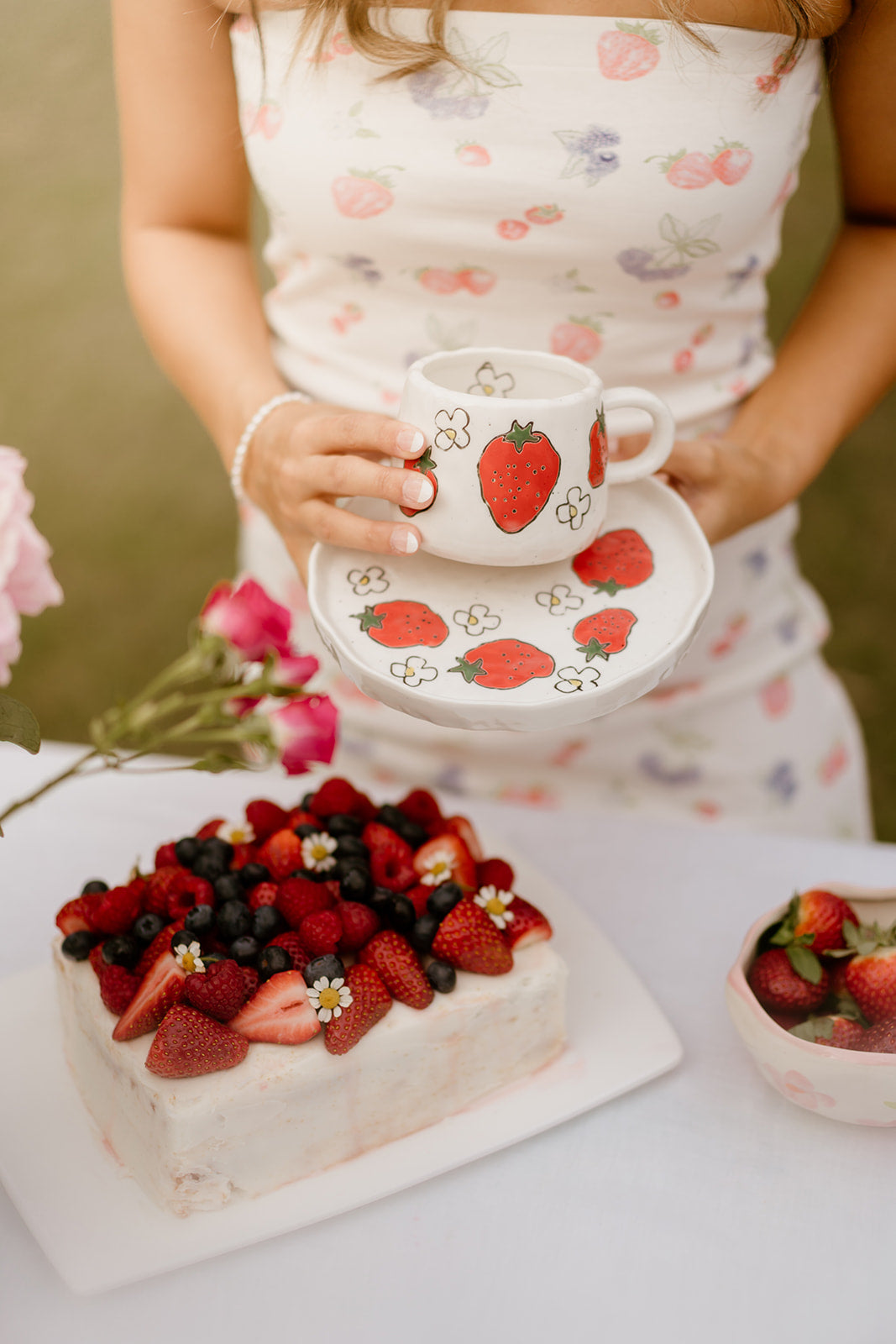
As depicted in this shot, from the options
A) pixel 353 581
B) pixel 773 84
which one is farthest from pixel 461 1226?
pixel 773 84

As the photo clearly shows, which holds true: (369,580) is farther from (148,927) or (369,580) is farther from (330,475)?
(148,927)

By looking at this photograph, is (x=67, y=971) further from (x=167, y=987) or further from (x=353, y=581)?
(x=353, y=581)

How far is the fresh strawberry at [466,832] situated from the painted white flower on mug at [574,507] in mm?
297

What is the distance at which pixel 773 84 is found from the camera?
34.6 inches

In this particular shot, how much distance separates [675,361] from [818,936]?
0.53m

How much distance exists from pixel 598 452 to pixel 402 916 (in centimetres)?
34

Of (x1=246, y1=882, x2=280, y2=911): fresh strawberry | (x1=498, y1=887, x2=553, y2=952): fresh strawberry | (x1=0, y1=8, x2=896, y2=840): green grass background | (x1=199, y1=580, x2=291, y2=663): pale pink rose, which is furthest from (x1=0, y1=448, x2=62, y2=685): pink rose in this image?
(x1=0, y1=8, x2=896, y2=840): green grass background

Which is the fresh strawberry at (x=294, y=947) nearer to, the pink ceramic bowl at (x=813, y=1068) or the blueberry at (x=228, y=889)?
the blueberry at (x=228, y=889)

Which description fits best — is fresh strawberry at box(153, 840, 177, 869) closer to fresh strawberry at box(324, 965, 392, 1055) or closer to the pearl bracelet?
fresh strawberry at box(324, 965, 392, 1055)

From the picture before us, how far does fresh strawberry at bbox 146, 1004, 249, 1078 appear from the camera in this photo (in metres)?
0.67

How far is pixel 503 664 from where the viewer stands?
642mm

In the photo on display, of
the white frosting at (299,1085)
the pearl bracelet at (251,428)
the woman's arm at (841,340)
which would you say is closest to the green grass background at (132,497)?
the woman's arm at (841,340)

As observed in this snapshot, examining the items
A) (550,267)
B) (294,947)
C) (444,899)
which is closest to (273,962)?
(294,947)

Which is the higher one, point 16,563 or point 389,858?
point 16,563
